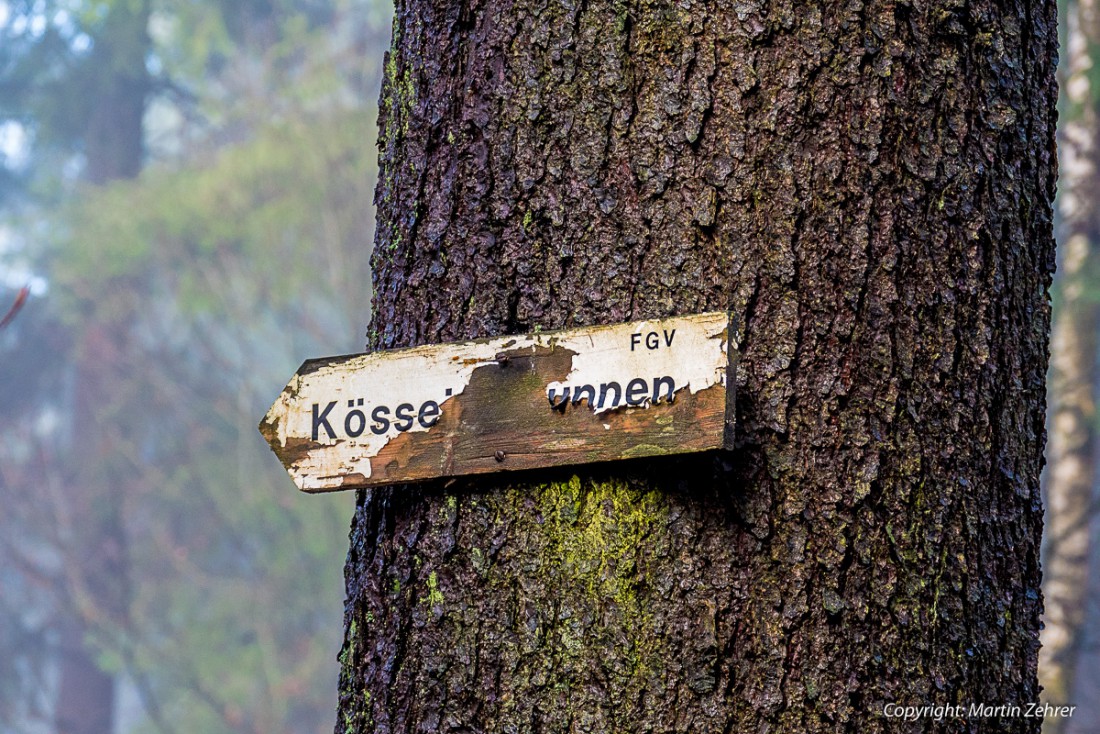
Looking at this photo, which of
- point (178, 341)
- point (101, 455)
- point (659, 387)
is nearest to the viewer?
point (659, 387)

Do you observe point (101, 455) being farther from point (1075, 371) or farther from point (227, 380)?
point (1075, 371)

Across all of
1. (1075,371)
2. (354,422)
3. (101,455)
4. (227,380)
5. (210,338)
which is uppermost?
(210,338)

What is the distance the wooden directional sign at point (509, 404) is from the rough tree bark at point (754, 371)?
0.04 meters

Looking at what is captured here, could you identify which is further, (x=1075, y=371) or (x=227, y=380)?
(x=227, y=380)

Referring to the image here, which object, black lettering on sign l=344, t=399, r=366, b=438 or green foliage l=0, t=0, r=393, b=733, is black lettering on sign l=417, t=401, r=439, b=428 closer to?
black lettering on sign l=344, t=399, r=366, b=438

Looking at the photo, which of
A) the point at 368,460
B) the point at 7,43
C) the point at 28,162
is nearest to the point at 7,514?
the point at 28,162

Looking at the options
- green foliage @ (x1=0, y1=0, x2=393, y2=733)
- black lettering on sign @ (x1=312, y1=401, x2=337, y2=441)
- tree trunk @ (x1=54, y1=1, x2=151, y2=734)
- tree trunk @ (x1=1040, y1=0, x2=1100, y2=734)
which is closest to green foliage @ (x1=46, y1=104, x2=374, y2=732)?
green foliage @ (x1=0, y1=0, x2=393, y2=733)

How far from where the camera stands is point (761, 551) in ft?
3.19

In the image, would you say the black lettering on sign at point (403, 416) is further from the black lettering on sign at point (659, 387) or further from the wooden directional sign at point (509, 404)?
the black lettering on sign at point (659, 387)

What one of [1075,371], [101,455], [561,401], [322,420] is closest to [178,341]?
[101,455]

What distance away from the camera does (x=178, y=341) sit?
12.8 metres

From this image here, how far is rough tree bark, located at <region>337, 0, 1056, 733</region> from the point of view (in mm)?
969

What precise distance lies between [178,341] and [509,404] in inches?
498

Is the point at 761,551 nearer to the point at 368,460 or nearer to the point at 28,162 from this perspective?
the point at 368,460
